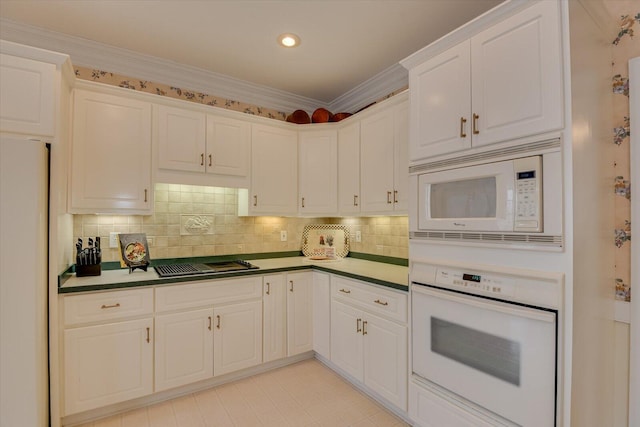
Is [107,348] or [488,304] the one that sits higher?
[488,304]

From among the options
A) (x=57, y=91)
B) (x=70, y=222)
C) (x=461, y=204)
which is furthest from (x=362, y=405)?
(x=57, y=91)

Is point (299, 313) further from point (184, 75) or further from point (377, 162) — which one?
point (184, 75)

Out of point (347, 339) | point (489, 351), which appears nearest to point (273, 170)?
point (347, 339)

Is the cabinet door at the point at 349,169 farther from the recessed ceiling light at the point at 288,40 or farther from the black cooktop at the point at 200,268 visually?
the black cooktop at the point at 200,268

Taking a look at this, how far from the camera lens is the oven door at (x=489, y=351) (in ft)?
4.48

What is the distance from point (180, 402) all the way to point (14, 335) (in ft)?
3.74

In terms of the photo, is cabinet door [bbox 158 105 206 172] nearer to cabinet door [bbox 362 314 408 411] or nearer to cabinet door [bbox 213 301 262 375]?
cabinet door [bbox 213 301 262 375]

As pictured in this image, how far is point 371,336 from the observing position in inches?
90.6

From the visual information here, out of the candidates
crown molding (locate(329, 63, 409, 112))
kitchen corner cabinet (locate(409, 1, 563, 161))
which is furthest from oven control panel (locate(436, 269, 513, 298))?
crown molding (locate(329, 63, 409, 112))

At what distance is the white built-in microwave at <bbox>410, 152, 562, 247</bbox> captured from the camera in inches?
53.0

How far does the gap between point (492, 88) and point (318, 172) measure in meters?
1.87

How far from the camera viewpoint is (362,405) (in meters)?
2.30

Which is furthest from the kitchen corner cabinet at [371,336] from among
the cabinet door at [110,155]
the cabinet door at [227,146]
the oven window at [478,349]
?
the cabinet door at [110,155]

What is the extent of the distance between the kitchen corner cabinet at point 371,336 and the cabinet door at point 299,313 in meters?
0.31
